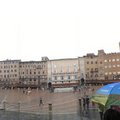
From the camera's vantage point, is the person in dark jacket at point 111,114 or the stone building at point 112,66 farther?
the stone building at point 112,66

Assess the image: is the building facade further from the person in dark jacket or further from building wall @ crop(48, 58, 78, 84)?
the person in dark jacket

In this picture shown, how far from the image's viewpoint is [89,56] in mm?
151500

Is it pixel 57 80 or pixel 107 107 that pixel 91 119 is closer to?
pixel 107 107

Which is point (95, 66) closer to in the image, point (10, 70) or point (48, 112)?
point (10, 70)

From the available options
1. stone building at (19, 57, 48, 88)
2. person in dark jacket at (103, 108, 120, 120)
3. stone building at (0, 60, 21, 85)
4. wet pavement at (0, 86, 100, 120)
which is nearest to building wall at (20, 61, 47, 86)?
stone building at (19, 57, 48, 88)

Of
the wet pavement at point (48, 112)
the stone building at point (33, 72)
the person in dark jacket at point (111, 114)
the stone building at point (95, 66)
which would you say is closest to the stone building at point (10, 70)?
the stone building at point (33, 72)

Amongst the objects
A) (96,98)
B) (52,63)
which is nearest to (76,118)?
(96,98)

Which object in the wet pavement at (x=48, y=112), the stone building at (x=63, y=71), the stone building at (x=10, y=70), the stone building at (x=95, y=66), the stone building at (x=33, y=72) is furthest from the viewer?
the stone building at (x=10, y=70)

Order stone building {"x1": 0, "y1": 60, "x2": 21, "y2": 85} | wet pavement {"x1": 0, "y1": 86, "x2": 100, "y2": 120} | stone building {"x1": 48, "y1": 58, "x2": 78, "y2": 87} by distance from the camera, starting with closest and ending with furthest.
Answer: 1. wet pavement {"x1": 0, "y1": 86, "x2": 100, "y2": 120}
2. stone building {"x1": 48, "y1": 58, "x2": 78, "y2": 87}
3. stone building {"x1": 0, "y1": 60, "x2": 21, "y2": 85}

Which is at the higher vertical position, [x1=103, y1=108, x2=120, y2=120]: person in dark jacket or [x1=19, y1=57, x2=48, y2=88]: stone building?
[x1=19, y1=57, x2=48, y2=88]: stone building

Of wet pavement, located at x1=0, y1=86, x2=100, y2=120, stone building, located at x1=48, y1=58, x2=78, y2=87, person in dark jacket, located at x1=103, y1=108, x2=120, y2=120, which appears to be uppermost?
stone building, located at x1=48, y1=58, x2=78, y2=87

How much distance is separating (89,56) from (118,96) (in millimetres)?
146260

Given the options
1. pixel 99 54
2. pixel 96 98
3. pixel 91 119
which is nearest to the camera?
pixel 96 98

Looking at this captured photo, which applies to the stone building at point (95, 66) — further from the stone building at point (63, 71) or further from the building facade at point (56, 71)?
the stone building at point (63, 71)
